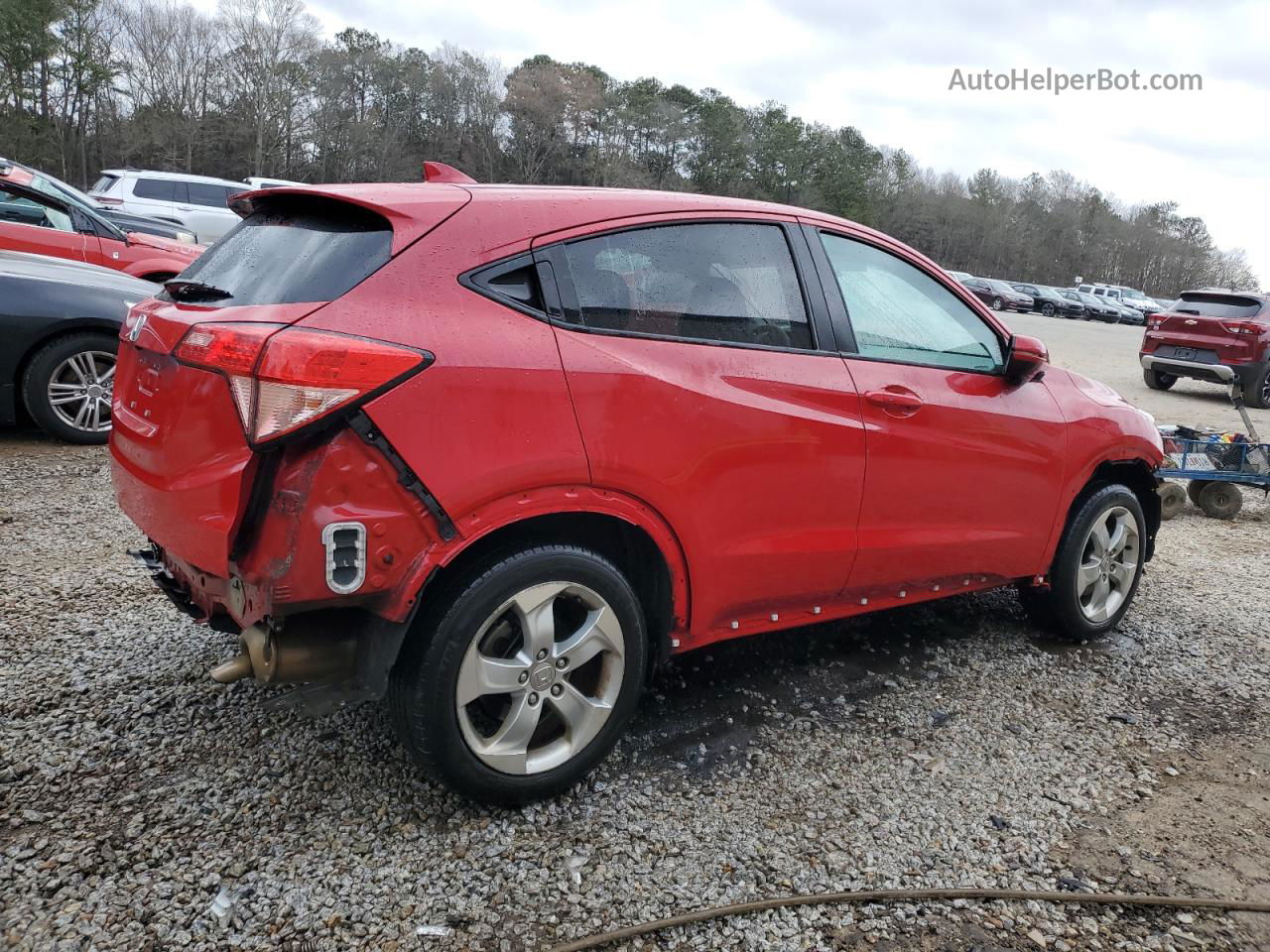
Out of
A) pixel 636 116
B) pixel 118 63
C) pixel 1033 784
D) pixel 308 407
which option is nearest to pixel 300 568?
pixel 308 407

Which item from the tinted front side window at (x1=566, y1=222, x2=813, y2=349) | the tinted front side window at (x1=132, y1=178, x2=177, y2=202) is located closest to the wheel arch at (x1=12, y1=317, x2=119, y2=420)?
the tinted front side window at (x1=566, y1=222, x2=813, y2=349)

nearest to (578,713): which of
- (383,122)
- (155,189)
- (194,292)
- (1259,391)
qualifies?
(194,292)

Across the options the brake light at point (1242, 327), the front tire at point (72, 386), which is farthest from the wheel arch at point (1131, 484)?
the brake light at point (1242, 327)

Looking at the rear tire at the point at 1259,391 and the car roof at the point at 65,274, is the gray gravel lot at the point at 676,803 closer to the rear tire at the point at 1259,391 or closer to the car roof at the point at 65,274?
the car roof at the point at 65,274

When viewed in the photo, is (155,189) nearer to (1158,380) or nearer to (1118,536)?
(1158,380)

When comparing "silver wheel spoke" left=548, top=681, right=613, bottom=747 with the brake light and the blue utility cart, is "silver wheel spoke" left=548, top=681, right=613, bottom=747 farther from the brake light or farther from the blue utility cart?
the brake light

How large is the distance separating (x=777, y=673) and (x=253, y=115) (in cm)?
5641

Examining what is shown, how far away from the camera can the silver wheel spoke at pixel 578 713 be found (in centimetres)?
261

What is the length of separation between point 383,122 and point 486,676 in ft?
202

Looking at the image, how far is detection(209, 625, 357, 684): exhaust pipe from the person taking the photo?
2311 mm

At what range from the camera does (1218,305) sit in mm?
13852

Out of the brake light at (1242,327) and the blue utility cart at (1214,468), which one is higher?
the brake light at (1242,327)

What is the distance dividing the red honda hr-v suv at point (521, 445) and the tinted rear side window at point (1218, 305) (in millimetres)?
12921

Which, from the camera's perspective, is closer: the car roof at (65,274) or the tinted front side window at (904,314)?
the tinted front side window at (904,314)
